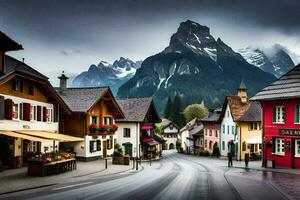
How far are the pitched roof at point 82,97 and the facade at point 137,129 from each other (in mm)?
11408

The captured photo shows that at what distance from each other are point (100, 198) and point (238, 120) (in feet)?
142

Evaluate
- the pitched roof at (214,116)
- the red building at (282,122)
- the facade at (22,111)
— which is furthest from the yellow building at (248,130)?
the facade at (22,111)

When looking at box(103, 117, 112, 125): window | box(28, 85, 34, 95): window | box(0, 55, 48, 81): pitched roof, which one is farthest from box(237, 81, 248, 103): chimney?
box(28, 85, 34, 95): window

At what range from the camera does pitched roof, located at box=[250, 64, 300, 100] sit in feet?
110

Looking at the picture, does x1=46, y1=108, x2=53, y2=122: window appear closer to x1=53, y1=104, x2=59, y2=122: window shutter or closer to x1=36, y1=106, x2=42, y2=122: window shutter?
x1=53, y1=104, x2=59, y2=122: window shutter

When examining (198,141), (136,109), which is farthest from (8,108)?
→ (198,141)

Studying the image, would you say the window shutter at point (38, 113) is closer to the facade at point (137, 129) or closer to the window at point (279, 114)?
the facade at point (137, 129)

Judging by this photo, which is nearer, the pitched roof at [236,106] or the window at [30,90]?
the window at [30,90]

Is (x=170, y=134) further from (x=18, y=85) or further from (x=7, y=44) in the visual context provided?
(x=7, y=44)

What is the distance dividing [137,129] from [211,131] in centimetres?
2145

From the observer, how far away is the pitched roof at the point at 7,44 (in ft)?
95.9

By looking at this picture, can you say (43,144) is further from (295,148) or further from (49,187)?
(295,148)

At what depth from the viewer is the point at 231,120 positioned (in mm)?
61250

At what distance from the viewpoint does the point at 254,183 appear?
79.6 ft
